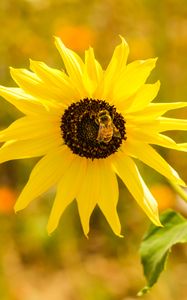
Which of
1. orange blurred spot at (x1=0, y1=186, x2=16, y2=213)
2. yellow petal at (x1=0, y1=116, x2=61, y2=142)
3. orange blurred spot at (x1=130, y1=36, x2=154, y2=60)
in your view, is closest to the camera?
yellow petal at (x1=0, y1=116, x2=61, y2=142)

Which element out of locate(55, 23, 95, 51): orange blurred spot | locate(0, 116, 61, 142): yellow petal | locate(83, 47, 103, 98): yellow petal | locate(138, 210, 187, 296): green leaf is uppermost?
locate(83, 47, 103, 98): yellow petal

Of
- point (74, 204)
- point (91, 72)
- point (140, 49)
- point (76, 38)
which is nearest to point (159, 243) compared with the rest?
point (91, 72)

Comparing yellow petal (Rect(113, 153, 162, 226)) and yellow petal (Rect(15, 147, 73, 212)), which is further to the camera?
yellow petal (Rect(15, 147, 73, 212))

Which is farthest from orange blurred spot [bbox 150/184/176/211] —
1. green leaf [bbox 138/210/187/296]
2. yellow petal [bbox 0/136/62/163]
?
yellow petal [bbox 0/136/62/163]

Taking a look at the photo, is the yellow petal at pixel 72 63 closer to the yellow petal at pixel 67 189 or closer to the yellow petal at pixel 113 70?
the yellow petal at pixel 113 70

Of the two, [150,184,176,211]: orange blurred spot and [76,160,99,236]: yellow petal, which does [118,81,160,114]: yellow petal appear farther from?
[150,184,176,211]: orange blurred spot

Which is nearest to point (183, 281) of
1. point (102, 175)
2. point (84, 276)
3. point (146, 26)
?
point (84, 276)

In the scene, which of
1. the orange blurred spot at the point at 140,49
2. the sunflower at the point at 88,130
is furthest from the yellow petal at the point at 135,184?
the orange blurred spot at the point at 140,49
